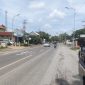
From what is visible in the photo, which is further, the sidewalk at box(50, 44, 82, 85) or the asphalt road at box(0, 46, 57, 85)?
the asphalt road at box(0, 46, 57, 85)

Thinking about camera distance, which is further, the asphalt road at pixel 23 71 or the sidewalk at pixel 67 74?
the asphalt road at pixel 23 71

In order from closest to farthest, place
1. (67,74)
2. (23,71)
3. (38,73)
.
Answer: (67,74)
(38,73)
(23,71)

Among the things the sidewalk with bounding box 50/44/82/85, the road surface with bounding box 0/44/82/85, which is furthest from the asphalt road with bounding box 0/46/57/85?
the sidewalk with bounding box 50/44/82/85

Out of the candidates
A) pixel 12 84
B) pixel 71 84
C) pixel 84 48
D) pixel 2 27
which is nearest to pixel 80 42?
pixel 84 48

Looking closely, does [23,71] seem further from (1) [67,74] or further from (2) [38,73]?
(1) [67,74]

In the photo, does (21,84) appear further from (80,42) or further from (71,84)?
(80,42)

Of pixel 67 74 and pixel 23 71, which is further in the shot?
pixel 23 71

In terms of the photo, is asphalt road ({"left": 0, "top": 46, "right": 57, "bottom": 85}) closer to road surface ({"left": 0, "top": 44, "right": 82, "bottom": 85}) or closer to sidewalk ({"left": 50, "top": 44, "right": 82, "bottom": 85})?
road surface ({"left": 0, "top": 44, "right": 82, "bottom": 85})

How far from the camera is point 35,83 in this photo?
1384 centimetres

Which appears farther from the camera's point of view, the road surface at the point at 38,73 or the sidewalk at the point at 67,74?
the road surface at the point at 38,73

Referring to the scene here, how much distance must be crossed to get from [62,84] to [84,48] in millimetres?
2255

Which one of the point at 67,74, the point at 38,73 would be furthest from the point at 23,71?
the point at 67,74

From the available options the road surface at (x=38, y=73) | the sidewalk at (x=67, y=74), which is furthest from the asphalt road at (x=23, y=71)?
the sidewalk at (x=67, y=74)

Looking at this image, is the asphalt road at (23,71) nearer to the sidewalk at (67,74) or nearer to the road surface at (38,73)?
the road surface at (38,73)
